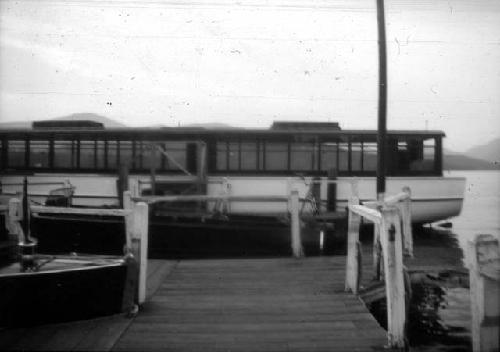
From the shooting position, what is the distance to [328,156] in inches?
607

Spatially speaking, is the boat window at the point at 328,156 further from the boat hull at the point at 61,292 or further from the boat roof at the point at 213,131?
the boat hull at the point at 61,292

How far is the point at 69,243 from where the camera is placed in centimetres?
1009

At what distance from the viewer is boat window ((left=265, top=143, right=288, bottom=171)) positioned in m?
15.3

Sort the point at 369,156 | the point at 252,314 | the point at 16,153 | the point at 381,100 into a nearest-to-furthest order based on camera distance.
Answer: the point at 252,314 → the point at 381,100 → the point at 369,156 → the point at 16,153

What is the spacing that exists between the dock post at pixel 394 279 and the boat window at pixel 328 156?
12113 millimetres

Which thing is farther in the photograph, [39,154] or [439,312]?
[39,154]

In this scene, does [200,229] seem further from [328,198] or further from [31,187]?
[31,187]

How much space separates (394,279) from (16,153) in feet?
52.4

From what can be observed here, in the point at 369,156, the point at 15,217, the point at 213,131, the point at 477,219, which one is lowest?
the point at 477,219

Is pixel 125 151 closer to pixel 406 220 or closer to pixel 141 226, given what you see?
pixel 406 220

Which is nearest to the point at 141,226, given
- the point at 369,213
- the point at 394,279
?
the point at 369,213

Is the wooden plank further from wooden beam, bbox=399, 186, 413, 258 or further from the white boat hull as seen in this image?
the white boat hull

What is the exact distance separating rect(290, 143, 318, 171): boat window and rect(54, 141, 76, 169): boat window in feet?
25.9

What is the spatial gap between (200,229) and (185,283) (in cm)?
616
